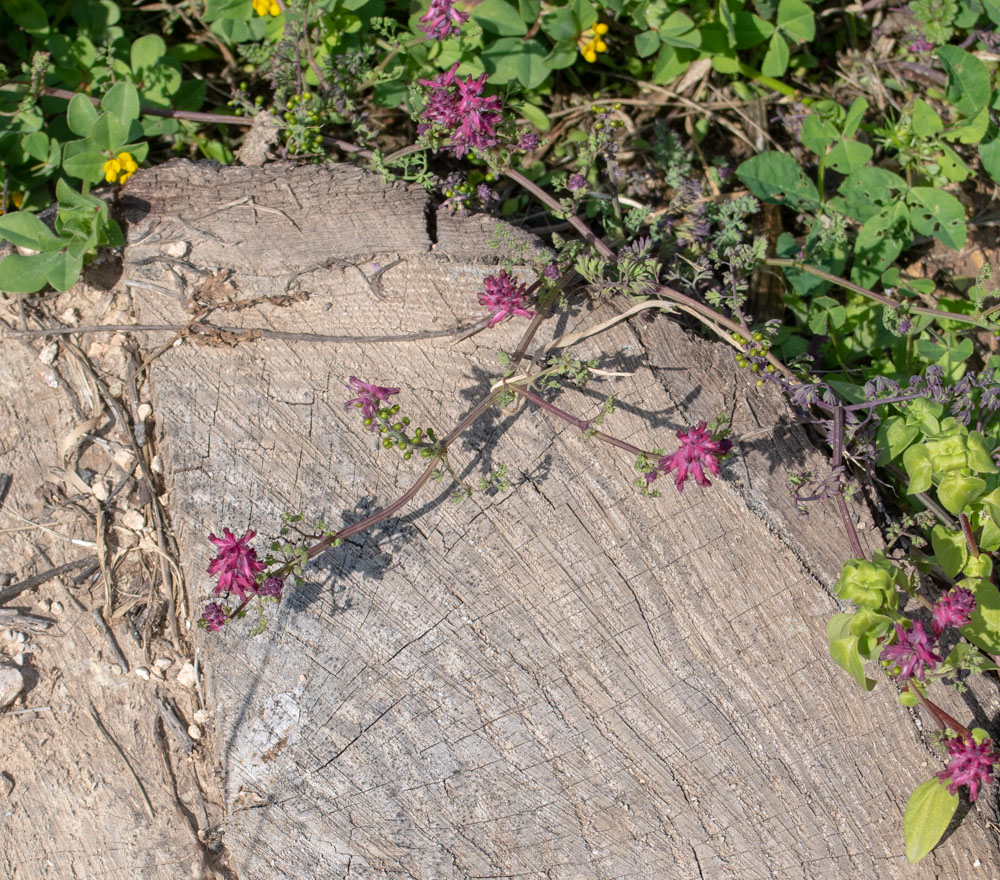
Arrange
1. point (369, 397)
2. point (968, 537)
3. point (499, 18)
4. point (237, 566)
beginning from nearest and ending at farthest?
point (237, 566) → point (369, 397) → point (968, 537) → point (499, 18)

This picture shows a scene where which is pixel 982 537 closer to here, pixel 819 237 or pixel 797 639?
pixel 797 639

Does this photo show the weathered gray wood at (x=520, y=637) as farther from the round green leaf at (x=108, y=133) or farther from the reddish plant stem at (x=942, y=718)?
the round green leaf at (x=108, y=133)

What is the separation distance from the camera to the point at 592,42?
283 cm

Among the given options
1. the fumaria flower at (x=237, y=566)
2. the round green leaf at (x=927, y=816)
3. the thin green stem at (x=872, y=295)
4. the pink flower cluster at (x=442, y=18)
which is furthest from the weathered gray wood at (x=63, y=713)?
the thin green stem at (x=872, y=295)

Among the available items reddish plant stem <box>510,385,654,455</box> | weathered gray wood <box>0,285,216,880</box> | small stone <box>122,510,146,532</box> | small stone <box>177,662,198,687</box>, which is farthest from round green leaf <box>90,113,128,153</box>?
small stone <box>177,662,198,687</box>

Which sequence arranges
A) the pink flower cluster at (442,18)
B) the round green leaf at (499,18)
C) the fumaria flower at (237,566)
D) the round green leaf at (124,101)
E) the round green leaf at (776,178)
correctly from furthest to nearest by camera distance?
the round green leaf at (776,178), the round green leaf at (499,18), the round green leaf at (124,101), the pink flower cluster at (442,18), the fumaria flower at (237,566)

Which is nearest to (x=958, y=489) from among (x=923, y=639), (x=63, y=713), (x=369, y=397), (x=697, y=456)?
(x=923, y=639)

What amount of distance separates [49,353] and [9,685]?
100 cm

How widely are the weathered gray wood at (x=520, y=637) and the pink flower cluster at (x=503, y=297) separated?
0.36ft

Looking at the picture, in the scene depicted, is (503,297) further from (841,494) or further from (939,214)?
(939,214)

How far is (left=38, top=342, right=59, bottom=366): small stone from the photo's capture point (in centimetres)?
245

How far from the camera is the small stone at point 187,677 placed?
2.29 meters

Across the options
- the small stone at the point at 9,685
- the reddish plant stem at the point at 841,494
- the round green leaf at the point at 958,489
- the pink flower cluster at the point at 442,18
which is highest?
the pink flower cluster at the point at 442,18

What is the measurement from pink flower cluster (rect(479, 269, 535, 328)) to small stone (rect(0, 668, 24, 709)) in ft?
5.63
